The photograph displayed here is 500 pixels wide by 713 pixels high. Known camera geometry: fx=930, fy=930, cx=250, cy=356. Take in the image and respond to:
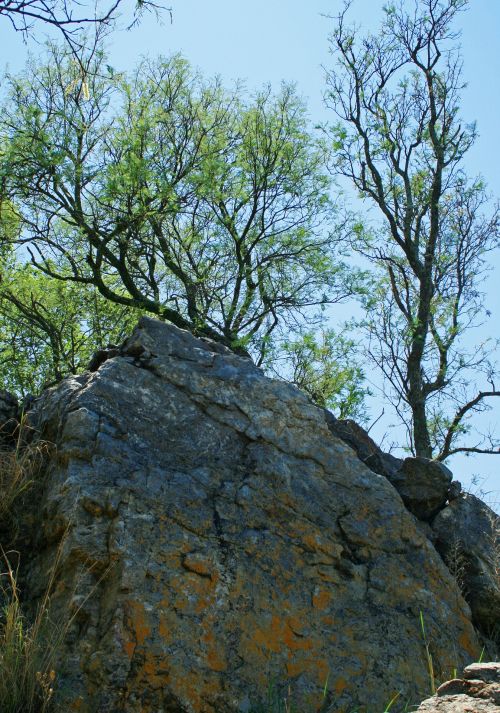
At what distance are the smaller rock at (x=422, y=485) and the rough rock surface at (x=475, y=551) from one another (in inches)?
3.6

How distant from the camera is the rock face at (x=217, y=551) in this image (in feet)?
15.4

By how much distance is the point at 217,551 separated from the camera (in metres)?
5.25

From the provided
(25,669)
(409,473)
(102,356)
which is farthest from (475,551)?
(25,669)

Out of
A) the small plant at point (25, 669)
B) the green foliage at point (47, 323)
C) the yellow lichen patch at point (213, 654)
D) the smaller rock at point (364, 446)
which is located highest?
the green foliage at point (47, 323)

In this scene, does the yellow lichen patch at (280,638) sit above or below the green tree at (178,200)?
below

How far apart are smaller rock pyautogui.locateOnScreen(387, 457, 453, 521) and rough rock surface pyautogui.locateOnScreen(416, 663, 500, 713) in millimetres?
3049

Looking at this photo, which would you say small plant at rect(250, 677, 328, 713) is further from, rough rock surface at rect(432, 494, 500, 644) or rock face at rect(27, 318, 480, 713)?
rough rock surface at rect(432, 494, 500, 644)

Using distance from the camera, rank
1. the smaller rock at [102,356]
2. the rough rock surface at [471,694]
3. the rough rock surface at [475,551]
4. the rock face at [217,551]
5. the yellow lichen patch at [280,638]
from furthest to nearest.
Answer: the smaller rock at [102,356], the rough rock surface at [475,551], the yellow lichen patch at [280,638], the rock face at [217,551], the rough rock surface at [471,694]


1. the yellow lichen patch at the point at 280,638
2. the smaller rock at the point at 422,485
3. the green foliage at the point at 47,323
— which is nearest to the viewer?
the yellow lichen patch at the point at 280,638

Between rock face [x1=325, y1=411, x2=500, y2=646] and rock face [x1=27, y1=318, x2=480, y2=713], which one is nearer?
rock face [x1=27, y1=318, x2=480, y2=713]

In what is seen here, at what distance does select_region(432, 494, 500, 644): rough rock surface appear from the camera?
6.39 meters

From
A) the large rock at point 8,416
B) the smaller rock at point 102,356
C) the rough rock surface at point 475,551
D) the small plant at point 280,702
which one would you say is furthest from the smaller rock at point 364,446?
the small plant at point 280,702

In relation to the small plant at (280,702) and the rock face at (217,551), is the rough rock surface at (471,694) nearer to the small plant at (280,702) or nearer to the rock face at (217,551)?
the small plant at (280,702)

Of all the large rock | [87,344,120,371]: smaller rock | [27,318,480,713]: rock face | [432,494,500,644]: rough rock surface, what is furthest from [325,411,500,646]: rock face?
the large rock
